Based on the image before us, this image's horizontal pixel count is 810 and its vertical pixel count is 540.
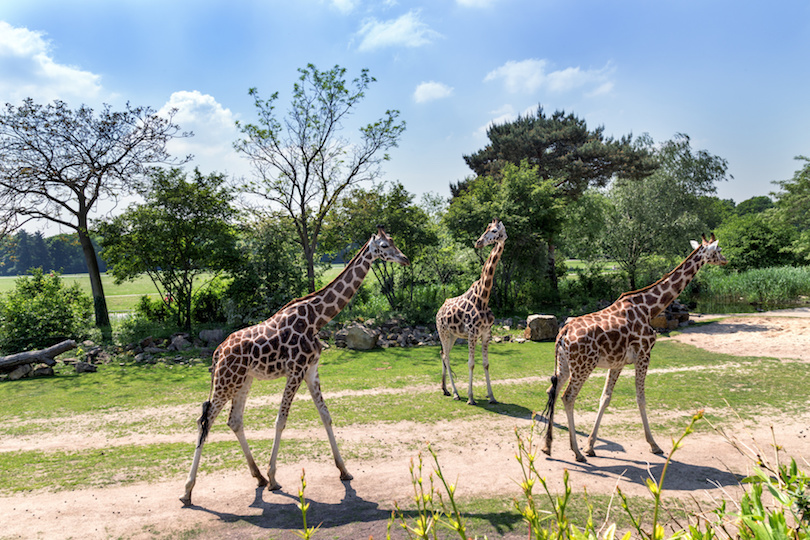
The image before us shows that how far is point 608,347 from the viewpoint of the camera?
21.1ft

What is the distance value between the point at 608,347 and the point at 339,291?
13.4ft

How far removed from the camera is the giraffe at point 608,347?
6387 mm

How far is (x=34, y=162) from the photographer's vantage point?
15391mm

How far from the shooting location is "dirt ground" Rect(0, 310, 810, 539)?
16.2 feet

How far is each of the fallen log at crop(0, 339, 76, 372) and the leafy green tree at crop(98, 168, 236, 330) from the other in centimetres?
392

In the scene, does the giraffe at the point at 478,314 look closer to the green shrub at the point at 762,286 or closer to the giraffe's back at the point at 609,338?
the giraffe's back at the point at 609,338

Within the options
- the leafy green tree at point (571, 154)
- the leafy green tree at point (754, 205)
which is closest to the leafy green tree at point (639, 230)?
the leafy green tree at point (571, 154)

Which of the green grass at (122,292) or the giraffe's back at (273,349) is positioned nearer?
the giraffe's back at (273,349)

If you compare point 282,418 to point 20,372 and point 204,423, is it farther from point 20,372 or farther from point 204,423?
point 20,372

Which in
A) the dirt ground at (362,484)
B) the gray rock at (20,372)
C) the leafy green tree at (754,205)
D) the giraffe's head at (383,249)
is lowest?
the dirt ground at (362,484)

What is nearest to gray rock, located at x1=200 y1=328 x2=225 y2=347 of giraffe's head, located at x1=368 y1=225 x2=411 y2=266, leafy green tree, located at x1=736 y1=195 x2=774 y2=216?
giraffe's head, located at x1=368 y1=225 x2=411 y2=266

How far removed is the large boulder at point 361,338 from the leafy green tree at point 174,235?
5.94 m

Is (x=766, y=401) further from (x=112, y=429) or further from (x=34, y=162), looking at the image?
(x=34, y=162)

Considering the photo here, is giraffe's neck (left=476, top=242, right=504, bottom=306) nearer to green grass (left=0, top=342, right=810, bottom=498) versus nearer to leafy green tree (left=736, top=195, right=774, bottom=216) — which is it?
green grass (left=0, top=342, right=810, bottom=498)
